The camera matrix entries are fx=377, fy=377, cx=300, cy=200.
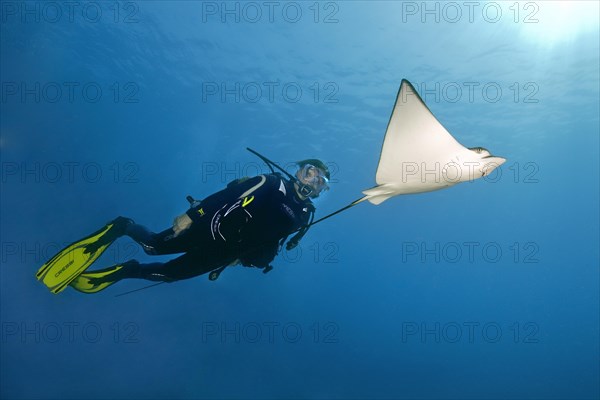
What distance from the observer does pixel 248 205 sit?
4.65 metres

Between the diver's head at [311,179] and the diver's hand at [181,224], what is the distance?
1468 mm

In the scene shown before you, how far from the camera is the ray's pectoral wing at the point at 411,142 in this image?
3845mm

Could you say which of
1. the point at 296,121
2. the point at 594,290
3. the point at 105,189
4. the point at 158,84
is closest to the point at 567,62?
the point at 296,121

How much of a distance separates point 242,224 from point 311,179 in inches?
42.7

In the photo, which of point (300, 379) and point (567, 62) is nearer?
point (567, 62)

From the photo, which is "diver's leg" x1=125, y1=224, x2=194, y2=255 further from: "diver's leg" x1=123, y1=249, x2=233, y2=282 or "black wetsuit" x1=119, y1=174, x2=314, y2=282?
"diver's leg" x1=123, y1=249, x2=233, y2=282

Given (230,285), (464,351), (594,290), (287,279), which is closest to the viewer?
(230,285)

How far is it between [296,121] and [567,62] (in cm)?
1177

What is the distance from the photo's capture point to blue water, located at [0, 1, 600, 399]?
14.7 m

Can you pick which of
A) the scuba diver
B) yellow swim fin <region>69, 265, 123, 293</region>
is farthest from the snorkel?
yellow swim fin <region>69, 265, 123, 293</region>

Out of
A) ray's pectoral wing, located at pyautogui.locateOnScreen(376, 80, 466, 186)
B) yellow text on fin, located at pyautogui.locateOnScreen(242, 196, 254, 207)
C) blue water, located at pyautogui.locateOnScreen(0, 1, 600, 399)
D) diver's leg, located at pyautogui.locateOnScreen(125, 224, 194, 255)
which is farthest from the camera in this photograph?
blue water, located at pyautogui.locateOnScreen(0, 1, 600, 399)

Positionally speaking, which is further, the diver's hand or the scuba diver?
the diver's hand

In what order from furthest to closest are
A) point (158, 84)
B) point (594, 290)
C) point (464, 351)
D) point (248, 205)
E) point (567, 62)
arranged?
1. point (594, 290)
2. point (464, 351)
3. point (158, 84)
4. point (567, 62)
5. point (248, 205)

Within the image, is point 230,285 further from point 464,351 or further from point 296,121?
point 464,351
